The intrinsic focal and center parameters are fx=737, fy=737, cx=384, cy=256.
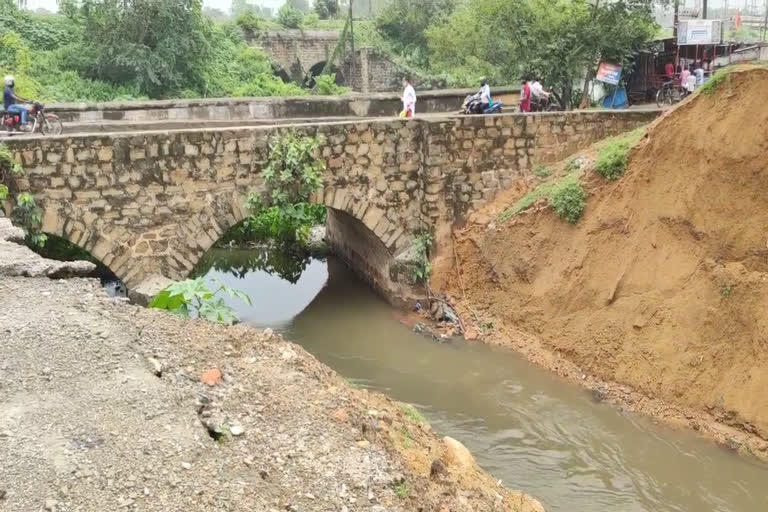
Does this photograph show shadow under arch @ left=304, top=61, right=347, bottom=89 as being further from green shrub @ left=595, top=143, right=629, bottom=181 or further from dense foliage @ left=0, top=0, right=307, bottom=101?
green shrub @ left=595, top=143, right=629, bottom=181

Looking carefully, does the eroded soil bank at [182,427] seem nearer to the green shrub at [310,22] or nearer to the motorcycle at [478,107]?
the motorcycle at [478,107]

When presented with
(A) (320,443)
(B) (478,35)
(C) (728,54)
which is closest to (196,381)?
(A) (320,443)

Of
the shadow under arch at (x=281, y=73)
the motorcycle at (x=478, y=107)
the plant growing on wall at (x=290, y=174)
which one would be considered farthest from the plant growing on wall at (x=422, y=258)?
the shadow under arch at (x=281, y=73)

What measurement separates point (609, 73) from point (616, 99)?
3.57 ft

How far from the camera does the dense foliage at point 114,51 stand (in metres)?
22.1

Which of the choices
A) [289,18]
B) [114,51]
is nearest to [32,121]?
[114,51]

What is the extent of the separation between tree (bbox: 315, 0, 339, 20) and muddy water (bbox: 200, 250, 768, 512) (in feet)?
103

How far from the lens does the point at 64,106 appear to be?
1460cm

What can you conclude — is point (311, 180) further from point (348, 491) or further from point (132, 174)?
point (348, 491)

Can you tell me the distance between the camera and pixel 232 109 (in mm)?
15445

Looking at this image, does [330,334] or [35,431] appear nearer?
[35,431]

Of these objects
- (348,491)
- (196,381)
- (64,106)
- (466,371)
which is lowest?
(466,371)

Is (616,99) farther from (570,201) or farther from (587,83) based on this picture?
(570,201)

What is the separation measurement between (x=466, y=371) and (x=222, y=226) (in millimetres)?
4389
